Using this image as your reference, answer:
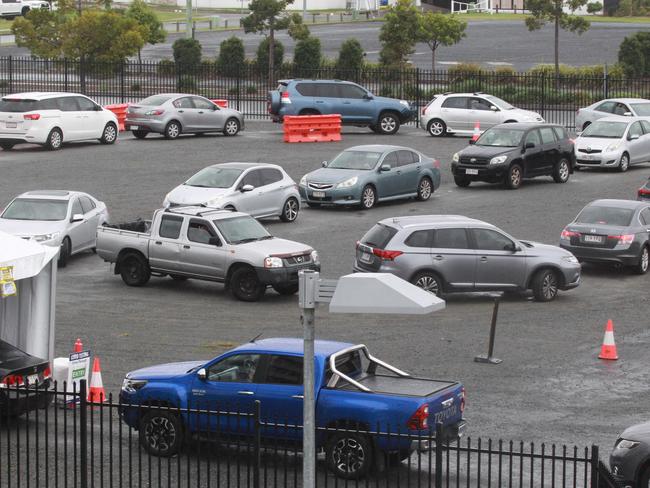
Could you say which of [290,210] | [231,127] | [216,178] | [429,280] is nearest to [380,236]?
[429,280]

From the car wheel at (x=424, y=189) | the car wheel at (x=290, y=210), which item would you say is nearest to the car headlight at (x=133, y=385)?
the car wheel at (x=290, y=210)

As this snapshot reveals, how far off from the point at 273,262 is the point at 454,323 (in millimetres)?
3538

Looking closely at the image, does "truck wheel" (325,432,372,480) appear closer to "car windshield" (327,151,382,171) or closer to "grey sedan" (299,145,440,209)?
"grey sedan" (299,145,440,209)

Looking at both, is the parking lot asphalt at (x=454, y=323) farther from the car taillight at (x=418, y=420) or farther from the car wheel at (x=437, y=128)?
the car wheel at (x=437, y=128)

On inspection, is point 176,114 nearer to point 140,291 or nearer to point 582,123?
point 582,123

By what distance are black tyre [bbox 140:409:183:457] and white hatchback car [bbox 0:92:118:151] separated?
24.9 metres

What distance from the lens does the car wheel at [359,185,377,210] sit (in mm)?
31109

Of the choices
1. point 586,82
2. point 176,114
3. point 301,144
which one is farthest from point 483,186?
point 586,82

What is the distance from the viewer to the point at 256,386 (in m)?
14.2

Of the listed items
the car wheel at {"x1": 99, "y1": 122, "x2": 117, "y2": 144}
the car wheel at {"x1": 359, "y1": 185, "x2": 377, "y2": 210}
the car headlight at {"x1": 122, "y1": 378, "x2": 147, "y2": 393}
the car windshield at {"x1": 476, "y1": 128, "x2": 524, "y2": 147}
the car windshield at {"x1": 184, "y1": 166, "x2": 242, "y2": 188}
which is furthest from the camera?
the car wheel at {"x1": 99, "y1": 122, "x2": 117, "y2": 144}

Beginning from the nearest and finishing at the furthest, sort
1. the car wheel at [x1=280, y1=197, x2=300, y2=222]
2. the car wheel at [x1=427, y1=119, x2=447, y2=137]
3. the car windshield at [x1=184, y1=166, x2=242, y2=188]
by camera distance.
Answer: the car windshield at [x1=184, y1=166, x2=242, y2=188], the car wheel at [x1=280, y1=197, x2=300, y2=222], the car wheel at [x1=427, y1=119, x2=447, y2=137]

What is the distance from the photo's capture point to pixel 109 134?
40125mm

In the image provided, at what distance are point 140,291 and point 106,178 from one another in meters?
11.2

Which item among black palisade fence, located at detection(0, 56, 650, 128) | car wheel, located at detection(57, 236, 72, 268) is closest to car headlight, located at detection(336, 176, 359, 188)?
car wheel, located at detection(57, 236, 72, 268)
